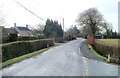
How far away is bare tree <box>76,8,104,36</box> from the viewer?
152 feet

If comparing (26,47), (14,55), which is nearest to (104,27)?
(26,47)

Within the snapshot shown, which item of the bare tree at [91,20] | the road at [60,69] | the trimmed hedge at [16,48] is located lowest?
the road at [60,69]

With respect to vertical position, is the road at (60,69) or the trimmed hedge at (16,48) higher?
the trimmed hedge at (16,48)

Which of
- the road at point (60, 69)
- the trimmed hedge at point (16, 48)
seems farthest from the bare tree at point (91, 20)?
the road at point (60, 69)

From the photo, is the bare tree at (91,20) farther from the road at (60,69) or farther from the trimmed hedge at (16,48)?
the road at (60,69)

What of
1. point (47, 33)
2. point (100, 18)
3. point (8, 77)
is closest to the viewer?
point (8, 77)

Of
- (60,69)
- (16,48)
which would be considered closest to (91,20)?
(16,48)

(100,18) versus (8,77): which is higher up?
(100,18)

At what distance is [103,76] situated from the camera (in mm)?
8109

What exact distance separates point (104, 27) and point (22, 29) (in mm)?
35385

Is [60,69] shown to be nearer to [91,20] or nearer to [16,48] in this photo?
[16,48]

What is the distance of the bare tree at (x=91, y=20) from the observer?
46.3 meters

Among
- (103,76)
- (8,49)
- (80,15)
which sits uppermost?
(80,15)

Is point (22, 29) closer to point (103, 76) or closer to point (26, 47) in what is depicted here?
point (26, 47)
